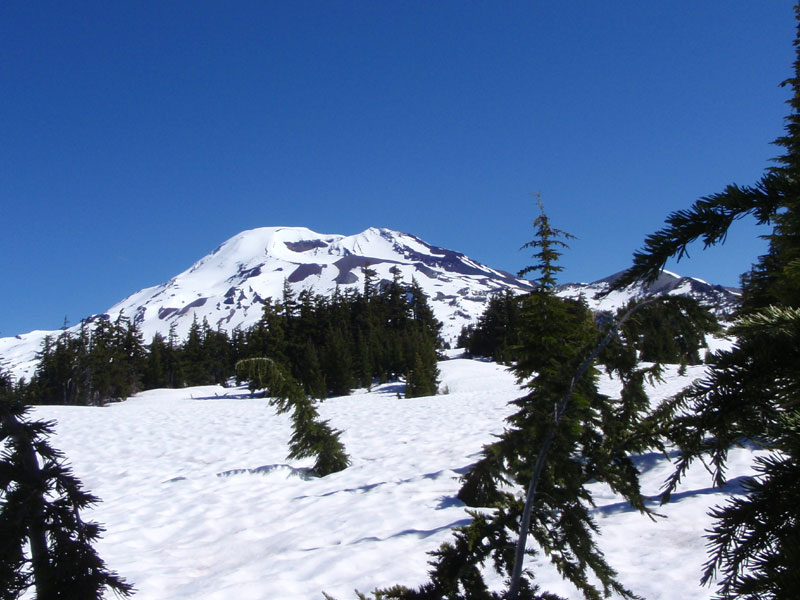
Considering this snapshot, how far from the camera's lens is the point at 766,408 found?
1188 mm

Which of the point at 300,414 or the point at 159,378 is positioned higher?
the point at 300,414

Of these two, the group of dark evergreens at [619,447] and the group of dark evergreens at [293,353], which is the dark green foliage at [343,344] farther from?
the group of dark evergreens at [619,447]

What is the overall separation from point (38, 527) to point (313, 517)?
4464 mm

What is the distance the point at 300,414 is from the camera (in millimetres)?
10109

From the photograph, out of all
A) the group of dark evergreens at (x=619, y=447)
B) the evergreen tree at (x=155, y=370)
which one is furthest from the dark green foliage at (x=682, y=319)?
the evergreen tree at (x=155, y=370)

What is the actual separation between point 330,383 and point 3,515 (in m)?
39.2

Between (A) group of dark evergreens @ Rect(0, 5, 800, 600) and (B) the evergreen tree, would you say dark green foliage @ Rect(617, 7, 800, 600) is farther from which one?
(B) the evergreen tree

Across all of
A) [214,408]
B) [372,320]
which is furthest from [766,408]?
[372,320]

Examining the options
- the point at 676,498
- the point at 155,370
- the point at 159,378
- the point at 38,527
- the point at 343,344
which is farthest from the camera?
the point at 159,378

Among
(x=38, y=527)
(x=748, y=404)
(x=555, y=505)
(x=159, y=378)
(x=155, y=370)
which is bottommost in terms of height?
(x=159, y=378)

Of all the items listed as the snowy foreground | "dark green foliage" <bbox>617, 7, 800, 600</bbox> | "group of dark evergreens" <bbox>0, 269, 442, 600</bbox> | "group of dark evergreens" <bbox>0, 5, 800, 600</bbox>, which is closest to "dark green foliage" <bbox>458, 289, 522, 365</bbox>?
"group of dark evergreens" <bbox>0, 269, 442, 600</bbox>

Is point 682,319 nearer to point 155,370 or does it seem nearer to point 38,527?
point 38,527

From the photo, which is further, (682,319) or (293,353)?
(293,353)

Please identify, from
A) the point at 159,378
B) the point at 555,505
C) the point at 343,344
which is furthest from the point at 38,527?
the point at 159,378
